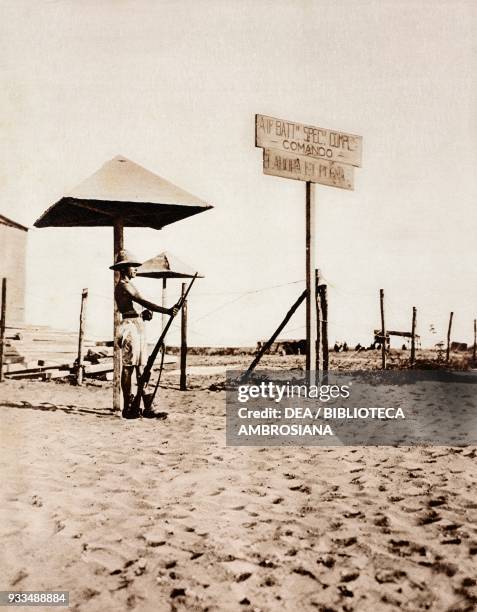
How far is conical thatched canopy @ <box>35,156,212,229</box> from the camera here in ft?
23.0

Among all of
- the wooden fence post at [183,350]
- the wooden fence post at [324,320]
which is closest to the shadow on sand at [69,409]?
the wooden fence post at [183,350]

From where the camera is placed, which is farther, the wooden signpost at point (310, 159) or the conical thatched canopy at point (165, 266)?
the conical thatched canopy at point (165, 266)

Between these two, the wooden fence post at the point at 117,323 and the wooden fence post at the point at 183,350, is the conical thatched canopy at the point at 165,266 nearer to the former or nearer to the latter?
the wooden fence post at the point at 183,350

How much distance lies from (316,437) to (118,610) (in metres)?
4.15

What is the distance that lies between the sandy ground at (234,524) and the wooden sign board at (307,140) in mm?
4183

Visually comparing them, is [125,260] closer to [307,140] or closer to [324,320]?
[307,140]

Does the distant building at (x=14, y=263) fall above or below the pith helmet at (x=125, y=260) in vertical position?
Result: above

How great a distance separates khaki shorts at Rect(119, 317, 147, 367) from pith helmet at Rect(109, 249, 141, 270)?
0.73m

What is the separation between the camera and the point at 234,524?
12.5ft

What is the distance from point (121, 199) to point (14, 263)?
16.0 meters

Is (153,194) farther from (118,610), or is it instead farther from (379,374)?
(379,374)

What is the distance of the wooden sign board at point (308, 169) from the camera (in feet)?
26.2

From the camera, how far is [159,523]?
3.83m

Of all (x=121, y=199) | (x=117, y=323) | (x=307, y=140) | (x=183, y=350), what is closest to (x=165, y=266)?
(x=183, y=350)
